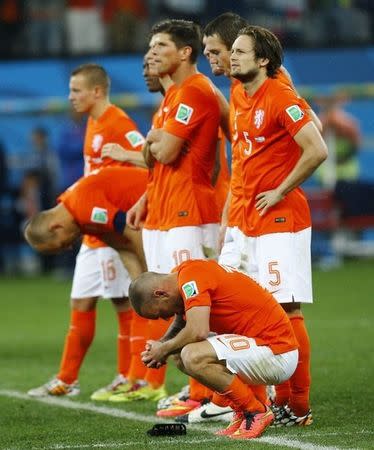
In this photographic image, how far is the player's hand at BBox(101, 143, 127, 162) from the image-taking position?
371 inches

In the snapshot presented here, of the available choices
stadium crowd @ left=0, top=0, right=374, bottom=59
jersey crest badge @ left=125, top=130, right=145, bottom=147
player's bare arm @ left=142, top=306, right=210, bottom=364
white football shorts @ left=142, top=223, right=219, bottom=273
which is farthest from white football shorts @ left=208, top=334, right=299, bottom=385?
stadium crowd @ left=0, top=0, right=374, bottom=59

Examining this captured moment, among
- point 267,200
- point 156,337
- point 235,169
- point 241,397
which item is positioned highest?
point 235,169

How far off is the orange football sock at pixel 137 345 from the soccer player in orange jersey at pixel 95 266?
0.48ft

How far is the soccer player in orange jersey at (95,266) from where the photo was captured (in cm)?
971

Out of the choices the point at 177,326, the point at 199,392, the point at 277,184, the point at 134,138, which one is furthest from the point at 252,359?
the point at 134,138

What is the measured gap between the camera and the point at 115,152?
944 cm

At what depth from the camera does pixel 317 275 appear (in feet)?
65.2

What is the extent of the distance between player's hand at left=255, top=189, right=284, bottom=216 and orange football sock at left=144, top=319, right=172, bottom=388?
1445 mm

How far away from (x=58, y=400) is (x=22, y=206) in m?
12.0

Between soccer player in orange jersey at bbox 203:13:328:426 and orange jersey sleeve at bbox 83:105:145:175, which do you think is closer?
soccer player in orange jersey at bbox 203:13:328:426

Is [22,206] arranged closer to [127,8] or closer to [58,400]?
[127,8]

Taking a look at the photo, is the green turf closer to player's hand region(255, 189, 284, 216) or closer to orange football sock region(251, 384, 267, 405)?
orange football sock region(251, 384, 267, 405)

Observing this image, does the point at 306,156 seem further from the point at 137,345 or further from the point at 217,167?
the point at 137,345

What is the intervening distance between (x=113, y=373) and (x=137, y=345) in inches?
47.0
